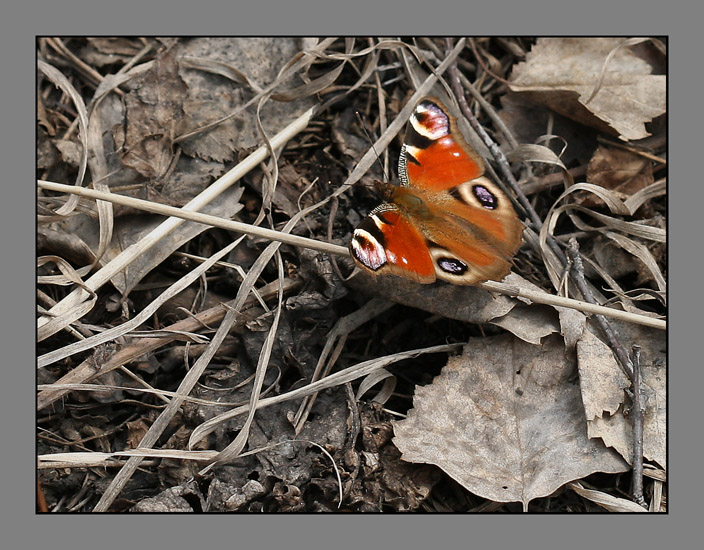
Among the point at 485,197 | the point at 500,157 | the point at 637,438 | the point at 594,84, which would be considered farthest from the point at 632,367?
the point at 594,84

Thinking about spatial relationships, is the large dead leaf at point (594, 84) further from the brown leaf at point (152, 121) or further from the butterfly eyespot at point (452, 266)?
the brown leaf at point (152, 121)

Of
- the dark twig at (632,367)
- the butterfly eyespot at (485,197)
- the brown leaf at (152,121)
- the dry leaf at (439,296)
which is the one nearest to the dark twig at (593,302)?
the dark twig at (632,367)

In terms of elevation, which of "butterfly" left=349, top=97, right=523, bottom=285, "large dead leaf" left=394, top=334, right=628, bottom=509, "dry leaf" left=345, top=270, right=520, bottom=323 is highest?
"butterfly" left=349, top=97, right=523, bottom=285

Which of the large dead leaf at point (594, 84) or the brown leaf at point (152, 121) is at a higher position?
the large dead leaf at point (594, 84)

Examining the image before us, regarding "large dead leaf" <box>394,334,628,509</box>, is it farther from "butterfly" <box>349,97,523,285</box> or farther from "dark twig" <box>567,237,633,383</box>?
"butterfly" <box>349,97,523,285</box>

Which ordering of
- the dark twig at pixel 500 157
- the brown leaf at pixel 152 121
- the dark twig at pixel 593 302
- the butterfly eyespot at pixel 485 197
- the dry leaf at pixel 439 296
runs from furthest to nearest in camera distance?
the brown leaf at pixel 152 121
the dark twig at pixel 500 157
the butterfly eyespot at pixel 485 197
the dry leaf at pixel 439 296
the dark twig at pixel 593 302

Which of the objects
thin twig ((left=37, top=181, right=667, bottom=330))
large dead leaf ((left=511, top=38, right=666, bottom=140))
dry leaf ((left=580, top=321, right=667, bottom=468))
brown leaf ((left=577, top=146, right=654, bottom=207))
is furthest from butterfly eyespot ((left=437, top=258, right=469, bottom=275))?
large dead leaf ((left=511, top=38, right=666, bottom=140))

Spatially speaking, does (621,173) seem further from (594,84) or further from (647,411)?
(647,411)
